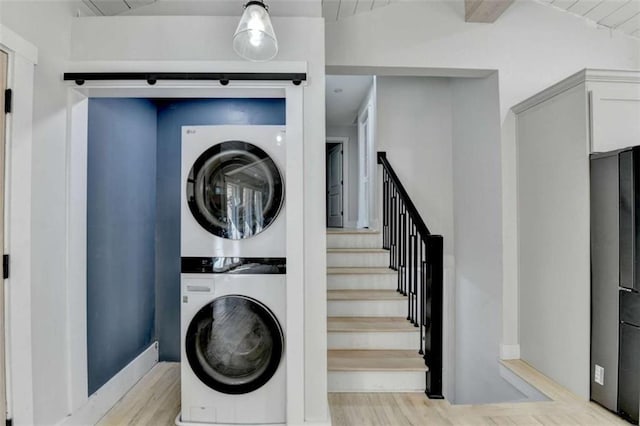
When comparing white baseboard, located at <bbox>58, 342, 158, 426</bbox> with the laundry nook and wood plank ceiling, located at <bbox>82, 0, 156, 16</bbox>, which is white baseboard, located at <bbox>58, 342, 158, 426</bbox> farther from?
wood plank ceiling, located at <bbox>82, 0, 156, 16</bbox>

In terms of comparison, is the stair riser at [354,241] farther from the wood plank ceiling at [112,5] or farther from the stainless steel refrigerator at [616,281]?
the wood plank ceiling at [112,5]

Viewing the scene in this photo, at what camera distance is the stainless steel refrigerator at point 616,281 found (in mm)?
2082

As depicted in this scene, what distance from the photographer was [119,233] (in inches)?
110

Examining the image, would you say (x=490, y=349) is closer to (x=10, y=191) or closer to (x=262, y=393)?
(x=262, y=393)

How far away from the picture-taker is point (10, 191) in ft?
5.84

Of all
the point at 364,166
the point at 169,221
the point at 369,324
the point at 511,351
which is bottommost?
the point at 511,351

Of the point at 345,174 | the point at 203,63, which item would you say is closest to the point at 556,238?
the point at 203,63

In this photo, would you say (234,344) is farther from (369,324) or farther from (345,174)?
(345,174)

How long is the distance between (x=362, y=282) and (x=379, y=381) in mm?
1064

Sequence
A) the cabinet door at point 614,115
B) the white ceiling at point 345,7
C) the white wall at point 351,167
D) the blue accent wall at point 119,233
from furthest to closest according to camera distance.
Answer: the white wall at point 351,167, the white ceiling at point 345,7, the blue accent wall at point 119,233, the cabinet door at point 614,115

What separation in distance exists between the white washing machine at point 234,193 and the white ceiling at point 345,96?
2.67m

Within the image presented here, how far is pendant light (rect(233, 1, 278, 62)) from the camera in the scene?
1.79m

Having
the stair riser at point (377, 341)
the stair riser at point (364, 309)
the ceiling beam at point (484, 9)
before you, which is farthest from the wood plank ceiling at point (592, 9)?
the stair riser at point (377, 341)

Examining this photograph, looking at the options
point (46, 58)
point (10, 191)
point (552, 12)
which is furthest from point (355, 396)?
point (552, 12)
